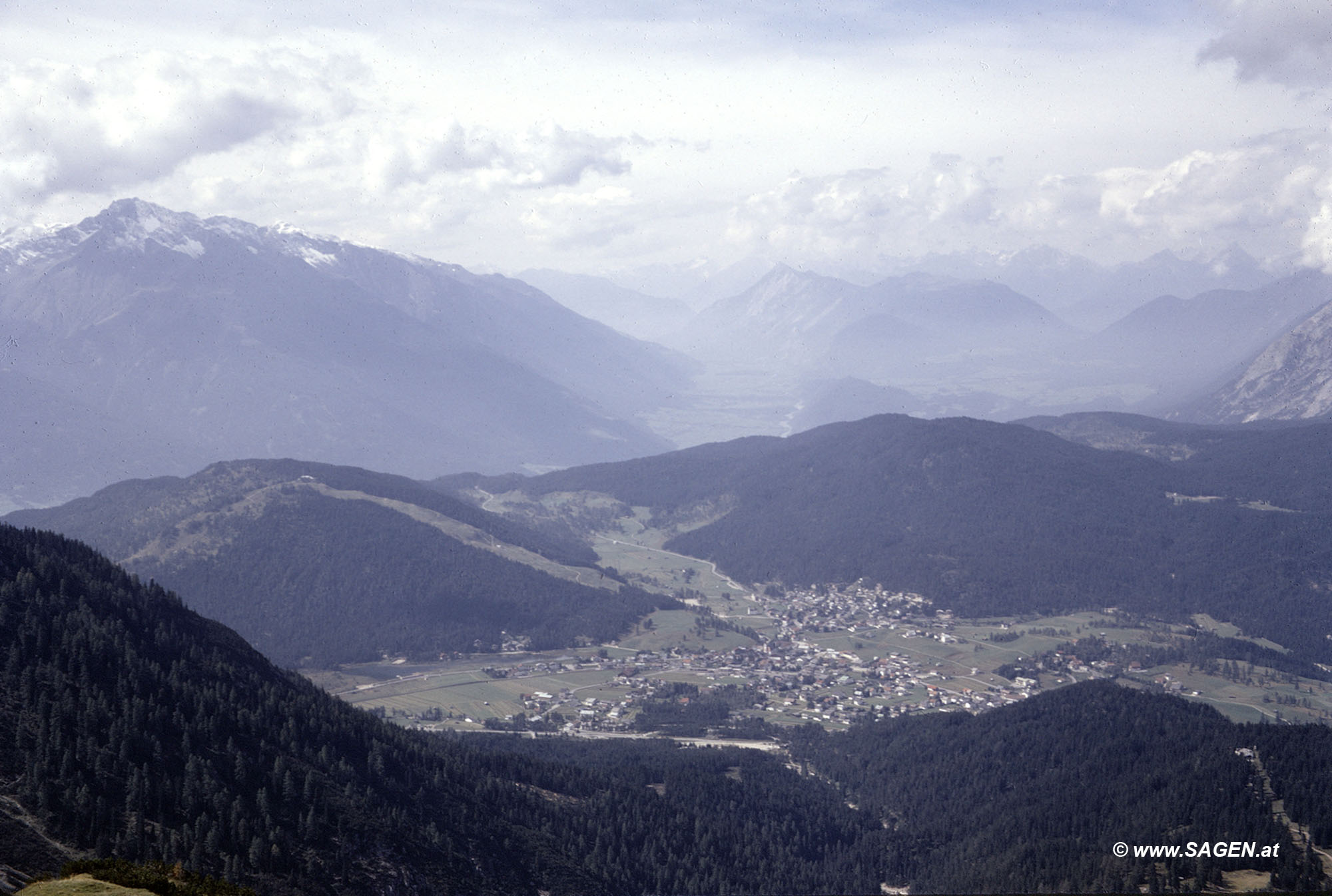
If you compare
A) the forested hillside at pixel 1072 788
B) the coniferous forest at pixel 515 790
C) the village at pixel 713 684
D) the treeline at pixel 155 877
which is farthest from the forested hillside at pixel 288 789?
the village at pixel 713 684

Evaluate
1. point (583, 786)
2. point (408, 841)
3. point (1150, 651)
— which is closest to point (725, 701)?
point (583, 786)

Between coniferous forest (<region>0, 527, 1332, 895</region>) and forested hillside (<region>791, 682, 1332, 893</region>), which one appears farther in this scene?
forested hillside (<region>791, 682, 1332, 893</region>)

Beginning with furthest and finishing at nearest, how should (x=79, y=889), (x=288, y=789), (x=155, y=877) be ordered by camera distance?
(x=288, y=789) < (x=155, y=877) < (x=79, y=889)

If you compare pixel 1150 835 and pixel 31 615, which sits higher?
pixel 31 615

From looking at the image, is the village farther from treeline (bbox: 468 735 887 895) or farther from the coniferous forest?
treeline (bbox: 468 735 887 895)

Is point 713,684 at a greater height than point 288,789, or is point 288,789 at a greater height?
point 288,789

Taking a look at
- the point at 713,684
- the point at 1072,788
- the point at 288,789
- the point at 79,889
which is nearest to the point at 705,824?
the point at 1072,788

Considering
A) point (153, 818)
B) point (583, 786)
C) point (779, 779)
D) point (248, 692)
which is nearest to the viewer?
point (153, 818)

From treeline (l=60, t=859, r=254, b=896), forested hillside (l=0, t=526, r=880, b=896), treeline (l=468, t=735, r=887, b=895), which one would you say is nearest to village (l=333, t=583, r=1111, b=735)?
treeline (l=468, t=735, r=887, b=895)

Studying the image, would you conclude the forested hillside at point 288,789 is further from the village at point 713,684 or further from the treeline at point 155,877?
the village at point 713,684

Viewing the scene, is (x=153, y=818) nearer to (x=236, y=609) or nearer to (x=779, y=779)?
(x=779, y=779)

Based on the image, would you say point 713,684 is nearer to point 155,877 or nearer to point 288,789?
point 288,789
